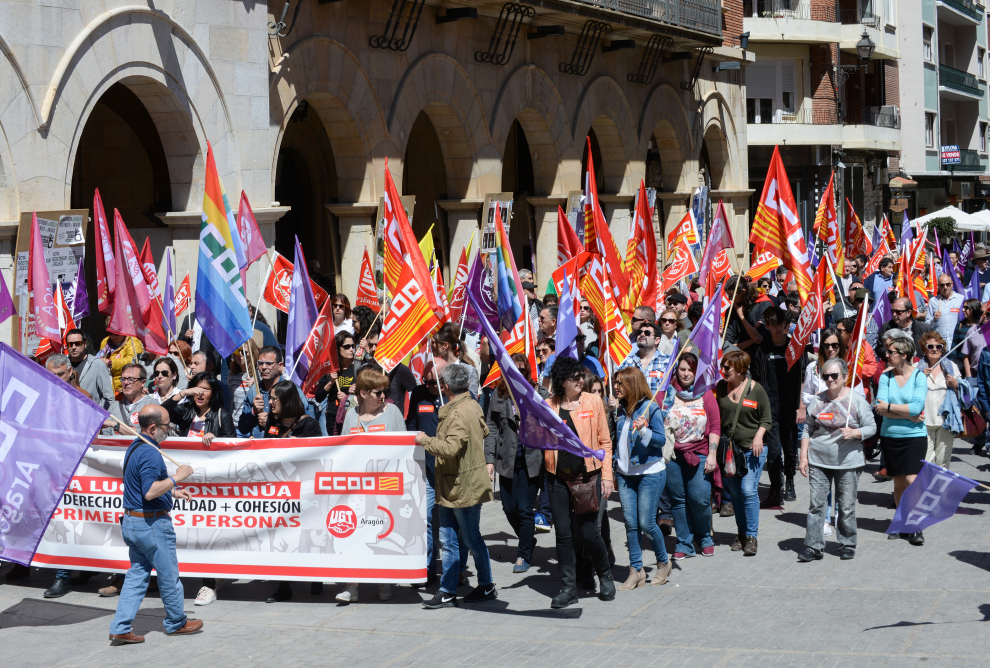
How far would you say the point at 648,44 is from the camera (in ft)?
81.7

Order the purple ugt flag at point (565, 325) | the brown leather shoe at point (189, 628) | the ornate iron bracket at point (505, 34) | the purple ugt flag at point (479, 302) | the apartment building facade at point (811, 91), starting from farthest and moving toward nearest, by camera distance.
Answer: the apartment building facade at point (811, 91)
the ornate iron bracket at point (505, 34)
the purple ugt flag at point (479, 302)
the purple ugt flag at point (565, 325)
the brown leather shoe at point (189, 628)

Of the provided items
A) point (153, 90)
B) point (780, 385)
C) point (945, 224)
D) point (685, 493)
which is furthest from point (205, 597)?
point (945, 224)

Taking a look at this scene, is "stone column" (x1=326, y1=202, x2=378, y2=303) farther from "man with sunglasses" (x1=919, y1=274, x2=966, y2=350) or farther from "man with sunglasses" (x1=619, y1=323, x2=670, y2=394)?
"man with sunglasses" (x1=919, y1=274, x2=966, y2=350)

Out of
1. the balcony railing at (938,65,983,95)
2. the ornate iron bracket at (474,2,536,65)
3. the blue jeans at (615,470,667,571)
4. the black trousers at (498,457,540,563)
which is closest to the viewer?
the blue jeans at (615,470,667,571)

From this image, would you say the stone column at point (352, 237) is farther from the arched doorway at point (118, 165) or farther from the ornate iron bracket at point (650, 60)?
the ornate iron bracket at point (650, 60)

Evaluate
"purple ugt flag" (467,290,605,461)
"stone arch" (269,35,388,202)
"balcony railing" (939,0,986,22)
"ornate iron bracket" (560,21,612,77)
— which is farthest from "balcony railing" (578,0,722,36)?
"balcony railing" (939,0,986,22)

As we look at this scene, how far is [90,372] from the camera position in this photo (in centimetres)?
1105

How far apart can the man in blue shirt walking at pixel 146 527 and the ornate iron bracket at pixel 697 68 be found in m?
21.2

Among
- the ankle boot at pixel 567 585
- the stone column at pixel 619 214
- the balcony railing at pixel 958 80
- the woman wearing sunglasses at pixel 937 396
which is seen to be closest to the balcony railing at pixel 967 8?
the balcony railing at pixel 958 80

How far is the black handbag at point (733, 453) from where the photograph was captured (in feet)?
32.6

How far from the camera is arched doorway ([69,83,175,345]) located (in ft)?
58.0

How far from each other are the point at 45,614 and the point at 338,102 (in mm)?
10299

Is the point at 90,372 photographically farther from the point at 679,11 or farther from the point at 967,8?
the point at 967,8

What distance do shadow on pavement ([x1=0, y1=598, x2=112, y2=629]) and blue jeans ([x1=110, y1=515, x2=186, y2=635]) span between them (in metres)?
0.77
